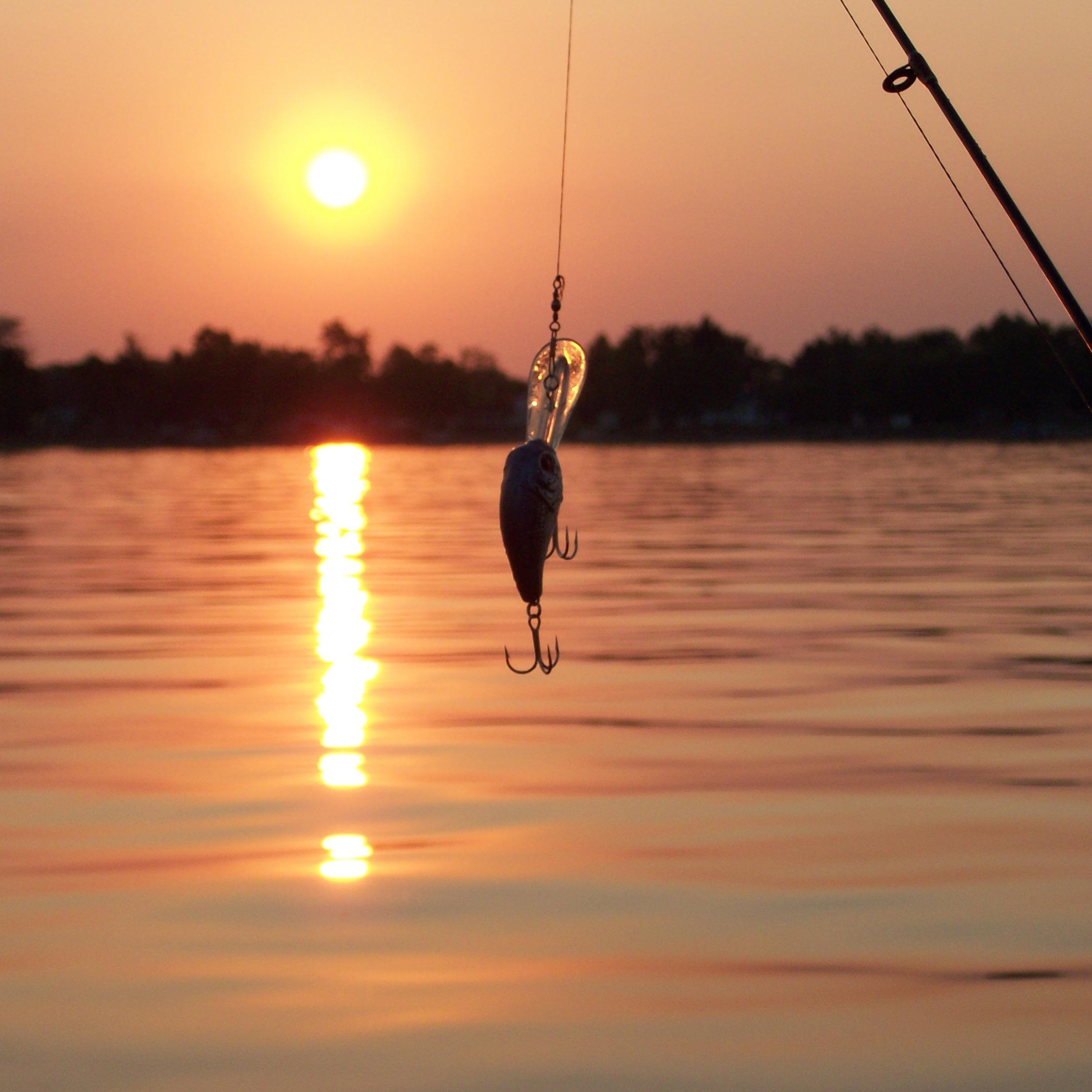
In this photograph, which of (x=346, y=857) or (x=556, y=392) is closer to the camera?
(x=556, y=392)

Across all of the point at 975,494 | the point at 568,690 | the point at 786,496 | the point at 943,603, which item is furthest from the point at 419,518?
the point at 568,690

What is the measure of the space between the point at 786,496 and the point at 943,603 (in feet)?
108

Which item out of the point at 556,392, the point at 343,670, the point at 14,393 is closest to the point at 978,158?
the point at 556,392

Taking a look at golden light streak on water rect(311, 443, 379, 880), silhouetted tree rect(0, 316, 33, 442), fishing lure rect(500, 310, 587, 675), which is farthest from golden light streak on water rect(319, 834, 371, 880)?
silhouetted tree rect(0, 316, 33, 442)

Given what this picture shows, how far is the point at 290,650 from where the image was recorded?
19.1m

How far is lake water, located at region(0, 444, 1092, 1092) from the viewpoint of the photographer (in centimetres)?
712

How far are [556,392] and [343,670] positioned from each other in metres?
8.71

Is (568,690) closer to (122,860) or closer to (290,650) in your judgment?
(290,650)

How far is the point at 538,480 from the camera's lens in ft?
27.4

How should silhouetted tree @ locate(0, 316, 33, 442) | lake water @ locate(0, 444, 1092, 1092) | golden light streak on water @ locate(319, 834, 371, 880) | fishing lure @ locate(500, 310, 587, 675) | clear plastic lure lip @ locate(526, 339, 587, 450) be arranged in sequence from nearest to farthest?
1. lake water @ locate(0, 444, 1092, 1092)
2. fishing lure @ locate(500, 310, 587, 675)
3. clear plastic lure lip @ locate(526, 339, 587, 450)
4. golden light streak on water @ locate(319, 834, 371, 880)
5. silhouetted tree @ locate(0, 316, 33, 442)

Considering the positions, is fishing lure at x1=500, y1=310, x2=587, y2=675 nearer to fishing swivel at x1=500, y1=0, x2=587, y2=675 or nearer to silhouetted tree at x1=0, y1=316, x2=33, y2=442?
fishing swivel at x1=500, y1=0, x2=587, y2=675

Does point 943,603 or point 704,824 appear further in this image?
point 943,603

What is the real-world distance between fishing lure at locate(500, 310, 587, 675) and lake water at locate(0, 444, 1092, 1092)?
1433mm

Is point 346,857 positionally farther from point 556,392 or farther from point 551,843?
point 556,392
